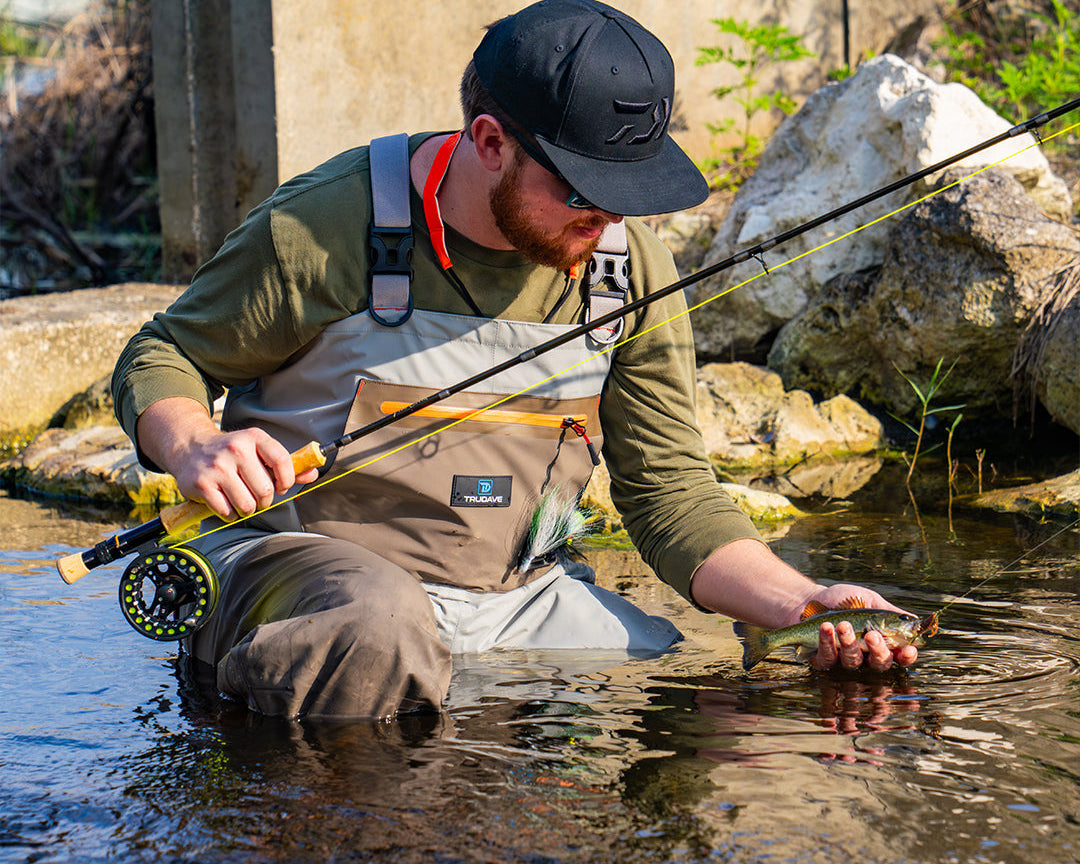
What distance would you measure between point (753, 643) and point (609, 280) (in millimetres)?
916

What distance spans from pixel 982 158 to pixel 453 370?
12.7 ft

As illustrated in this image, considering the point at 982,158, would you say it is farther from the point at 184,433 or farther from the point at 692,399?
the point at 184,433

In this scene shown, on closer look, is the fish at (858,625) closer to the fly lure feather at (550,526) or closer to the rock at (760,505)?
the fly lure feather at (550,526)

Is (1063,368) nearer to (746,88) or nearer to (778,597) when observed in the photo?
(778,597)

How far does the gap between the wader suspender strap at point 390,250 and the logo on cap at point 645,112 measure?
0.52 m

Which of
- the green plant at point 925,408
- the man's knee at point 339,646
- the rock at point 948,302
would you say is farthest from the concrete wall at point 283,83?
the man's knee at point 339,646

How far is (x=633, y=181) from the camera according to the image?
2639mm

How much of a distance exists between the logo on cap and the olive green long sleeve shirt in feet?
1.45

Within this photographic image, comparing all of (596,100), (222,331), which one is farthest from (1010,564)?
(222,331)

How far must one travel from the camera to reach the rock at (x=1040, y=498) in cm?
459

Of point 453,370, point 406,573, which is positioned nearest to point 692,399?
point 453,370

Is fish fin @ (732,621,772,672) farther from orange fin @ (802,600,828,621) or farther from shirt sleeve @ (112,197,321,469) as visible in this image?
shirt sleeve @ (112,197,321,469)

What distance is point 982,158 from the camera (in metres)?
5.95

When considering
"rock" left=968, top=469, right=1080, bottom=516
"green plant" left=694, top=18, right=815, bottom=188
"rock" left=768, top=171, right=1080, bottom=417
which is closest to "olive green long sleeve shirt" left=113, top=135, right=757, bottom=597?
"rock" left=968, top=469, right=1080, bottom=516
